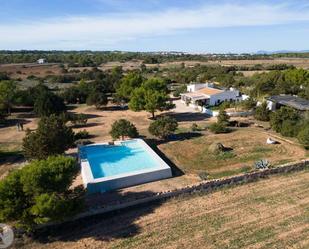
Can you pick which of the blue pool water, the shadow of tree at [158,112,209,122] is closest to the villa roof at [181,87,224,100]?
the shadow of tree at [158,112,209,122]

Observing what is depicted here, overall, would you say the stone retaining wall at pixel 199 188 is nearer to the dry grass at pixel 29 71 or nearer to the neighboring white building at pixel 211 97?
the neighboring white building at pixel 211 97

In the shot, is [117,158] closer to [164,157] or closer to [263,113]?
[164,157]

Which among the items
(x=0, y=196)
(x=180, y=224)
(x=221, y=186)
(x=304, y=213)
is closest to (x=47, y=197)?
(x=0, y=196)

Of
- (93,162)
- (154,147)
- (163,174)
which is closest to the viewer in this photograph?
(163,174)

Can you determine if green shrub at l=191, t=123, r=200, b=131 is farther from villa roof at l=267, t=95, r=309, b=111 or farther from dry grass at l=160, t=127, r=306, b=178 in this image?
villa roof at l=267, t=95, r=309, b=111

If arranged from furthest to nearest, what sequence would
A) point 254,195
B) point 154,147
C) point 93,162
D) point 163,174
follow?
point 154,147 → point 93,162 → point 163,174 → point 254,195

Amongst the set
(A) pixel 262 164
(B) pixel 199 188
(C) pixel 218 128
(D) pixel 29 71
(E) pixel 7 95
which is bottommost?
(B) pixel 199 188

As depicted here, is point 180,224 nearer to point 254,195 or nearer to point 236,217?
point 236,217

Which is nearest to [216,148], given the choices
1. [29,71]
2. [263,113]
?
[263,113]
